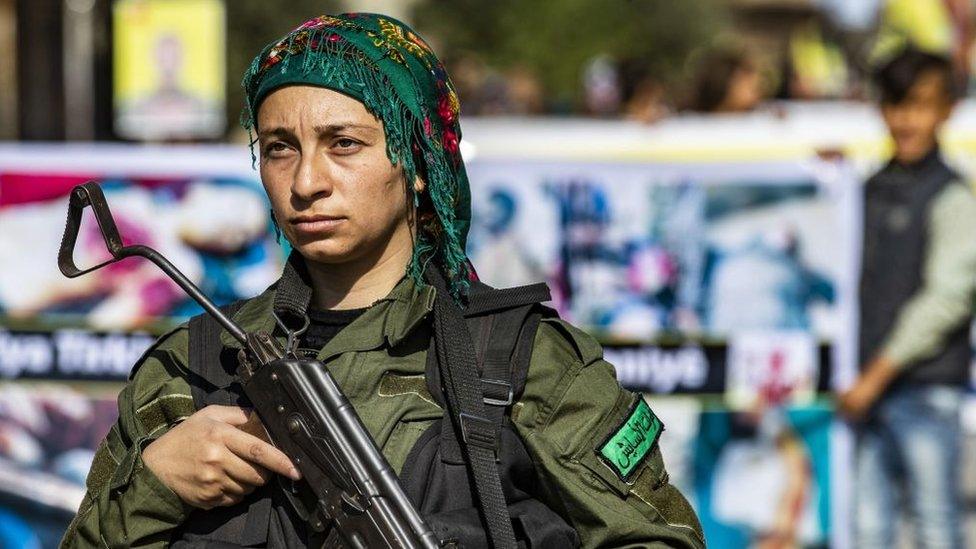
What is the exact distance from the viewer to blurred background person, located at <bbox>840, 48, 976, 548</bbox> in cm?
501

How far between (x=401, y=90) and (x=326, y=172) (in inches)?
6.2

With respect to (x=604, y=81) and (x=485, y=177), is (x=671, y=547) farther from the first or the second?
(x=604, y=81)

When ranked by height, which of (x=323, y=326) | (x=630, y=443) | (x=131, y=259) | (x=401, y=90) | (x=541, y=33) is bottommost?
(x=131, y=259)

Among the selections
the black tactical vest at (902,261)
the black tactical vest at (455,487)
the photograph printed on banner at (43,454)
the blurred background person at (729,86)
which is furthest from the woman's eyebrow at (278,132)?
the blurred background person at (729,86)

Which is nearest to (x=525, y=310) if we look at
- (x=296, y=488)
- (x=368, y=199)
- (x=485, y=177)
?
(x=368, y=199)

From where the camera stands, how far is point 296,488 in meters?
2.05

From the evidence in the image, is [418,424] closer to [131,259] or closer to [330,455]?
[330,455]

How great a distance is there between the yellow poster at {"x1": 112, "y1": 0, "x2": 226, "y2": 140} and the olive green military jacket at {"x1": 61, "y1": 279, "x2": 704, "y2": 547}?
500cm

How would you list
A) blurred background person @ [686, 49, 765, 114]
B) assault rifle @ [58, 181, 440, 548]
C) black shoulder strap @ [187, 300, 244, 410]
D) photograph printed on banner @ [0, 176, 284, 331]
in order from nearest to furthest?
1. assault rifle @ [58, 181, 440, 548]
2. black shoulder strap @ [187, 300, 244, 410]
3. photograph printed on banner @ [0, 176, 284, 331]
4. blurred background person @ [686, 49, 765, 114]

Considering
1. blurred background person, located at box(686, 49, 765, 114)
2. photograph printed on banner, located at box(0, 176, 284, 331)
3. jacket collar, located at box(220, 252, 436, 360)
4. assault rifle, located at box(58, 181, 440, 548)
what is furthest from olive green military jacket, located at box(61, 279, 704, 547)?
blurred background person, located at box(686, 49, 765, 114)

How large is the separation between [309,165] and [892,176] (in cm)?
343

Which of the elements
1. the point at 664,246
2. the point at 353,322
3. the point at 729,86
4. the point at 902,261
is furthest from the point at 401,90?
the point at 729,86

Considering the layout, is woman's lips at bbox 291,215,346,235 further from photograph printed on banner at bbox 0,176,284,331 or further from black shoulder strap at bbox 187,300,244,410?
photograph printed on banner at bbox 0,176,284,331

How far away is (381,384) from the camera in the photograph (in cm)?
211
